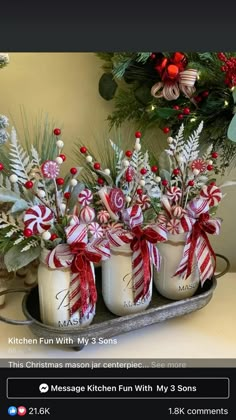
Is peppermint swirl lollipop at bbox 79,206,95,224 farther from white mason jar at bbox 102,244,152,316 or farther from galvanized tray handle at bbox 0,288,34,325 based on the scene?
galvanized tray handle at bbox 0,288,34,325

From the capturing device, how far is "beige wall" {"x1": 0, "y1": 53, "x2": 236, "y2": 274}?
921 mm

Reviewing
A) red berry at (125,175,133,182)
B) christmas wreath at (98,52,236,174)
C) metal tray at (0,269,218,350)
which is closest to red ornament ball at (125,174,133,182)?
red berry at (125,175,133,182)

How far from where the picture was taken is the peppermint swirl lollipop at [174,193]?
82 centimetres

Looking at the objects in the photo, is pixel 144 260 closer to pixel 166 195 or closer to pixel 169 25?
pixel 166 195

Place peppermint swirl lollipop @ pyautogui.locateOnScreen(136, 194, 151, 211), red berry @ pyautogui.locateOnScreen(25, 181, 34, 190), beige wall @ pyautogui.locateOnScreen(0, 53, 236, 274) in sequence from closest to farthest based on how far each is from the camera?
red berry @ pyautogui.locateOnScreen(25, 181, 34, 190) → peppermint swirl lollipop @ pyautogui.locateOnScreen(136, 194, 151, 211) → beige wall @ pyautogui.locateOnScreen(0, 53, 236, 274)

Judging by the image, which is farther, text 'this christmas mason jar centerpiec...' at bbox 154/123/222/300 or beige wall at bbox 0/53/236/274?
beige wall at bbox 0/53/236/274

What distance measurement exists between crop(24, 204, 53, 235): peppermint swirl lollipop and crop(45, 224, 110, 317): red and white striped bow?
33mm

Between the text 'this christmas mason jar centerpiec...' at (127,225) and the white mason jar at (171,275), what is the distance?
0.10ft

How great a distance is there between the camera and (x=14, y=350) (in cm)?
79

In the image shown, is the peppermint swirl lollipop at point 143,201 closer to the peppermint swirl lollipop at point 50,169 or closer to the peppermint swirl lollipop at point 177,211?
the peppermint swirl lollipop at point 177,211

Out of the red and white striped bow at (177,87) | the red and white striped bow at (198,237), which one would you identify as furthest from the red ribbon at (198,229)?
the red and white striped bow at (177,87)
